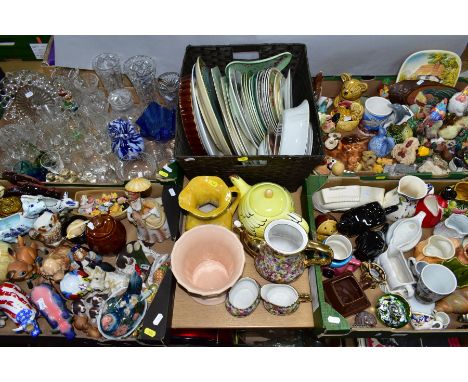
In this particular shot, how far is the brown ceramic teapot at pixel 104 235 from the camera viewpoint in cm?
112

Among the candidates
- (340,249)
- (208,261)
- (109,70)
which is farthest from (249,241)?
(109,70)

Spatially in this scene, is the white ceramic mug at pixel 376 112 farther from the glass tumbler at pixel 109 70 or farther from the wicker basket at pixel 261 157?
the glass tumbler at pixel 109 70

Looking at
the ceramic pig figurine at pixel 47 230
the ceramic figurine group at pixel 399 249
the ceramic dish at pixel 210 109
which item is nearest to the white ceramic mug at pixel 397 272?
the ceramic figurine group at pixel 399 249

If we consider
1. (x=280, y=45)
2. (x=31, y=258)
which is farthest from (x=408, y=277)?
(x=31, y=258)

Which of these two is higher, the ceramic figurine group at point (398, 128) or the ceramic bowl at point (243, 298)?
the ceramic figurine group at point (398, 128)

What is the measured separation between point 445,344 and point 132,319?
44.9 inches

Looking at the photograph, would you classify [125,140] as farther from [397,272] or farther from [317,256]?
[397,272]

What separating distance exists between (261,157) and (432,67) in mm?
973

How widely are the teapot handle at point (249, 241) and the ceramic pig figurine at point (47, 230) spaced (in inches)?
21.8

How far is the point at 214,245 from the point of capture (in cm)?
111

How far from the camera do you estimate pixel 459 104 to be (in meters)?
1.42

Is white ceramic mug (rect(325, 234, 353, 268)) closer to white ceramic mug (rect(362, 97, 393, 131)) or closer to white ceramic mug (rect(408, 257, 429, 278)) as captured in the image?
white ceramic mug (rect(408, 257, 429, 278))

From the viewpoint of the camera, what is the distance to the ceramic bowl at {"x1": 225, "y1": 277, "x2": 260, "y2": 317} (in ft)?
3.51

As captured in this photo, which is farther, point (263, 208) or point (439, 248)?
point (439, 248)
